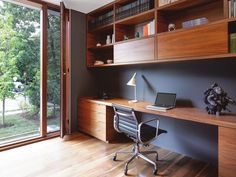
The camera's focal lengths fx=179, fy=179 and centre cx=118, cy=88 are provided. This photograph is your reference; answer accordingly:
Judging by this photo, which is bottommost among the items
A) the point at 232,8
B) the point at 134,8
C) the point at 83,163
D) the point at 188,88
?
the point at 83,163

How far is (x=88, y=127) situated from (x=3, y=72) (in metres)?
1.66

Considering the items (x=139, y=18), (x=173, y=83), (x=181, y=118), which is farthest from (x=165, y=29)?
(x=181, y=118)

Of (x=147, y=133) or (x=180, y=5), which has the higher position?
(x=180, y=5)

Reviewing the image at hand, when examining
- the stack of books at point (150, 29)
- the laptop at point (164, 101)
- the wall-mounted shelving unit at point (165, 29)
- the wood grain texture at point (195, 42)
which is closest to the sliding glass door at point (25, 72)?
the wall-mounted shelving unit at point (165, 29)

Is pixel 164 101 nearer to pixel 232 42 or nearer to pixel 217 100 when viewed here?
pixel 217 100

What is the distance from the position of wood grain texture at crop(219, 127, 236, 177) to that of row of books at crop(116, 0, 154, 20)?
1891 millimetres

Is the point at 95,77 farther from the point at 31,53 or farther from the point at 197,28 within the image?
the point at 197,28

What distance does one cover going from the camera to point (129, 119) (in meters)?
2.17

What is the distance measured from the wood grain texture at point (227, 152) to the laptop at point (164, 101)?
0.79 m

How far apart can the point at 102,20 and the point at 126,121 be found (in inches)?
81.2

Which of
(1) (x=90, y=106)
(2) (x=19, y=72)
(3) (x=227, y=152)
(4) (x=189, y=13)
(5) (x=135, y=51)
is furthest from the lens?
(1) (x=90, y=106)

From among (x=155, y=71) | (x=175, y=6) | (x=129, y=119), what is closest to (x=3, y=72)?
(x=129, y=119)

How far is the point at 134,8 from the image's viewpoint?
109 inches

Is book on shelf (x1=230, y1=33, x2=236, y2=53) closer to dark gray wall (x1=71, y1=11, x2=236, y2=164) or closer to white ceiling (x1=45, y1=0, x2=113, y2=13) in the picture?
dark gray wall (x1=71, y1=11, x2=236, y2=164)
